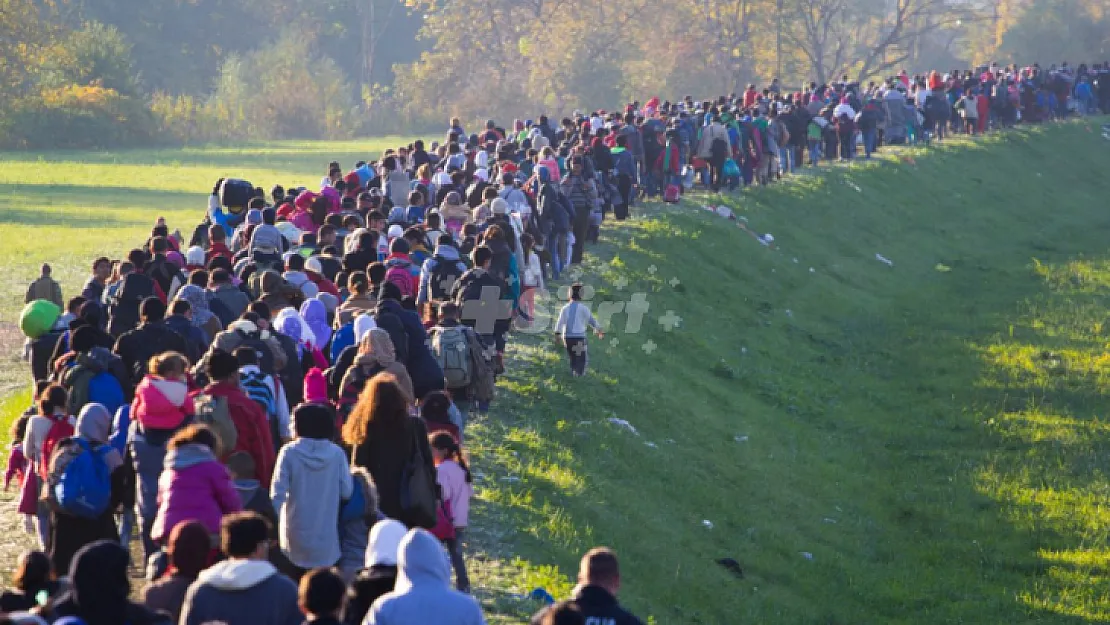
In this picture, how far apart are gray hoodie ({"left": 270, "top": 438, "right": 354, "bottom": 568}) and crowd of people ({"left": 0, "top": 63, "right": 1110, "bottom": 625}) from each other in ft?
0.04

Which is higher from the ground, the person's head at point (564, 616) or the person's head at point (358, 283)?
the person's head at point (358, 283)

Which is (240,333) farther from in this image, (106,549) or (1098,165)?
(1098,165)

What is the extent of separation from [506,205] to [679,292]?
6.85m

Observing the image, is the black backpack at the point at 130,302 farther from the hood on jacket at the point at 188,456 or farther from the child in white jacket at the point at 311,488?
the hood on jacket at the point at 188,456

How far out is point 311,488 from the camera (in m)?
8.16

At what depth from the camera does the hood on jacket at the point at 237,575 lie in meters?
6.30

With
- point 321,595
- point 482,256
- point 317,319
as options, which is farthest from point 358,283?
point 321,595

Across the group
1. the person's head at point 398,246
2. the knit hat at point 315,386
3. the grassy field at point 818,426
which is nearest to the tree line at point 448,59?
the grassy field at point 818,426

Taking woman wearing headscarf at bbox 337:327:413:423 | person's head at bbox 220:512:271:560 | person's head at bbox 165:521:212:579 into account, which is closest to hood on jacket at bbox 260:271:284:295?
woman wearing headscarf at bbox 337:327:413:423

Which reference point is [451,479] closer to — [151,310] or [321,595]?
[151,310]

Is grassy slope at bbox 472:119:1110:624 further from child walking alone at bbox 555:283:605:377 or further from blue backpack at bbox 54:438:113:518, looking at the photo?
blue backpack at bbox 54:438:113:518

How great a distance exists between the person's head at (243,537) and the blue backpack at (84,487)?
2.97 metres

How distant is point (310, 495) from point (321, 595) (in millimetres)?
2174

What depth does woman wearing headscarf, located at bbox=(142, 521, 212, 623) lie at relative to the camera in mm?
6648
